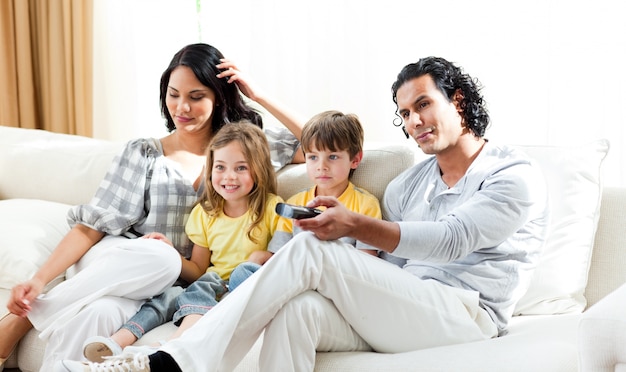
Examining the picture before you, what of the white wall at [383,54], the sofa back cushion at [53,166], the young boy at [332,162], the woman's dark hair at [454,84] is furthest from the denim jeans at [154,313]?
the white wall at [383,54]

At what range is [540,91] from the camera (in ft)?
9.83

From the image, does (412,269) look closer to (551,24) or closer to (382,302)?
(382,302)

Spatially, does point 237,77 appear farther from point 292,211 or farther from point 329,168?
point 292,211

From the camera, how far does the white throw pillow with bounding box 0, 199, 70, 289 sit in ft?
7.65

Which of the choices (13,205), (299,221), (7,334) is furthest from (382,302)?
(13,205)

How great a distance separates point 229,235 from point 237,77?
0.52m

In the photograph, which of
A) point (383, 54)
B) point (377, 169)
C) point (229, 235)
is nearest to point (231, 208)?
point (229, 235)

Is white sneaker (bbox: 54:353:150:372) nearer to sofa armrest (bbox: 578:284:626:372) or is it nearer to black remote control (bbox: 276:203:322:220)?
black remote control (bbox: 276:203:322:220)

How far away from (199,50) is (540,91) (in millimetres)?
1279

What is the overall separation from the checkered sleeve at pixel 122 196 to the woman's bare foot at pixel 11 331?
14.3 inches

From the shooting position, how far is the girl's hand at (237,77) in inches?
99.6

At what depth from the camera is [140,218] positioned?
2.51 meters

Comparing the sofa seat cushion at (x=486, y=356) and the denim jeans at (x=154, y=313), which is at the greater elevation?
the sofa seat cushion at (x=486, y=356)

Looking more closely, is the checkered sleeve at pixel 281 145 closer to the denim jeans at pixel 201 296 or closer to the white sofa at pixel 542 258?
the white sofa at pixel 542 258
